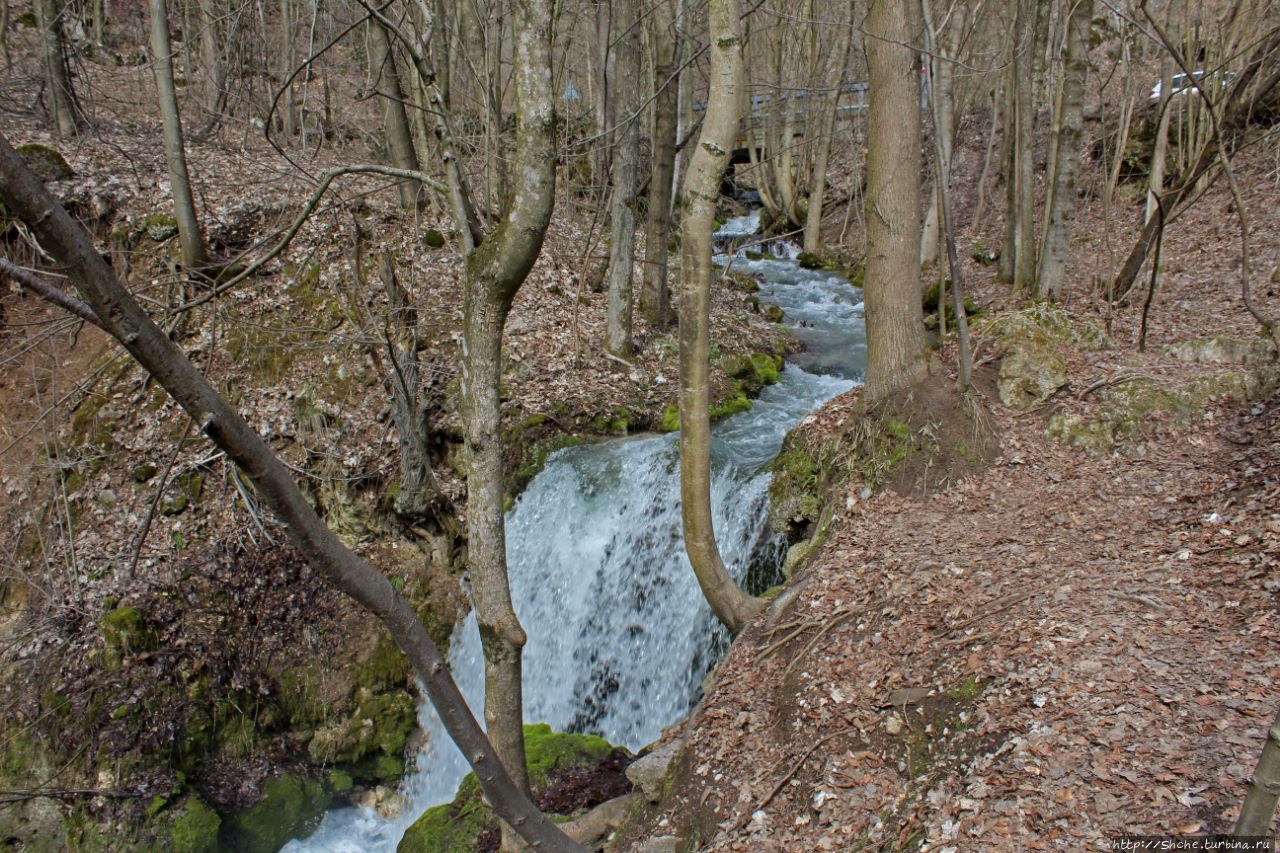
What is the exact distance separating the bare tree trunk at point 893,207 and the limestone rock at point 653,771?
11.1 feet

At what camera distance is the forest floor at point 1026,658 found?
2.82 metres

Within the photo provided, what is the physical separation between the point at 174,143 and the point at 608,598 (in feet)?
23.6

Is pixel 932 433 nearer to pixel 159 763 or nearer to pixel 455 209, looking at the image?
pixel 455 209

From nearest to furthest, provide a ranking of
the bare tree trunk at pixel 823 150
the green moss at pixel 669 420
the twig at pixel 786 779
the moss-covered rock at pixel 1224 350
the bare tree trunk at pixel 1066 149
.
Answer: the twig at pixel 786 779 < the moss-covered rock at pixel 1224 350 < the bare tree trunk at pixel 1066 149 < the green moss at pixel 669 420 < the bare tree trunk at pixel 823 150

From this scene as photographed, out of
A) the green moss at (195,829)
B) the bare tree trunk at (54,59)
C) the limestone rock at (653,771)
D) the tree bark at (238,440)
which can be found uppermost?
the bare tree trunk at (54,59)

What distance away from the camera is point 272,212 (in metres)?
10.8

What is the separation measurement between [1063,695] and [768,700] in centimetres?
167

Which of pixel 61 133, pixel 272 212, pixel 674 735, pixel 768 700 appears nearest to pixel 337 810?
pixel 674 735

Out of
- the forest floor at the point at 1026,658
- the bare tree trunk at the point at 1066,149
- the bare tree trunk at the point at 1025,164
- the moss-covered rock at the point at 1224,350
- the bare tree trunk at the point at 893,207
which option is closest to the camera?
the forest floor at the point at 1026,658

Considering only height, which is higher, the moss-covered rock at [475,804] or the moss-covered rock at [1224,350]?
the moss-covered rock at [1224,350]

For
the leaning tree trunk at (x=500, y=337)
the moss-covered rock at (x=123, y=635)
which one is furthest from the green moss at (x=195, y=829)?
the leaning tree trunk at (x=500, y=337)

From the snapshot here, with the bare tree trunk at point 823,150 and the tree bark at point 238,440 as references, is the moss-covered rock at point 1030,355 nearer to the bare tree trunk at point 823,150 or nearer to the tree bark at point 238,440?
the tree bark at point 238,440

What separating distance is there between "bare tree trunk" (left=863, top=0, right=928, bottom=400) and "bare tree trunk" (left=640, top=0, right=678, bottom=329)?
430cm

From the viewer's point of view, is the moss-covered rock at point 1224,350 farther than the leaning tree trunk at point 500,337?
Yes
